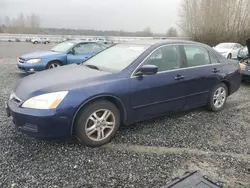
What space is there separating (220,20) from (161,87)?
27562 mm

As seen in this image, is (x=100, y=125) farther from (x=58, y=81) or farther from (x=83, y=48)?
(x=83, y=48)

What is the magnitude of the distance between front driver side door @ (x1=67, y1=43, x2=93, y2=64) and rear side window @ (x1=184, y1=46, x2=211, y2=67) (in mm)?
4997

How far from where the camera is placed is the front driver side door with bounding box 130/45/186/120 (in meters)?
3.56

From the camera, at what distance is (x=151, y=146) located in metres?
3.36

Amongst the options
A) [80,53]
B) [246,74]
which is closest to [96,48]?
[80,53]

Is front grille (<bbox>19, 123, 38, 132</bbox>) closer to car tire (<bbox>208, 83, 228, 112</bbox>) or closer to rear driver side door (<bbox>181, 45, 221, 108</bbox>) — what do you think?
rear driver side door (<bbox>181, 45, 221, 108</bbox>)

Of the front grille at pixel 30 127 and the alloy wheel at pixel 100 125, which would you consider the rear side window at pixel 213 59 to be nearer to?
the alloy wheel at pixel 100 125

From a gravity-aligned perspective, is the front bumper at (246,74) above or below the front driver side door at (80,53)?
below

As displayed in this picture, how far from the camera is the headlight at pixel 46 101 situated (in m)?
2.92

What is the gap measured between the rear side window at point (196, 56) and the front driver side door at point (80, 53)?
16.4 feet

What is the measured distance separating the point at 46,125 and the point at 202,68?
9.82 ft

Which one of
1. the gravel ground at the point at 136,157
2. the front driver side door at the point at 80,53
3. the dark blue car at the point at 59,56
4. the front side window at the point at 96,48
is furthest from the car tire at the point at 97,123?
the front side window at the point at 96,48

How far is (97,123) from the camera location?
326cm

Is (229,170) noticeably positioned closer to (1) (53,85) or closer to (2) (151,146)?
(2) (151,146)
